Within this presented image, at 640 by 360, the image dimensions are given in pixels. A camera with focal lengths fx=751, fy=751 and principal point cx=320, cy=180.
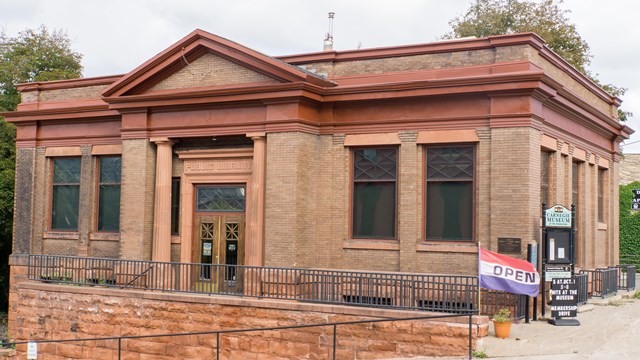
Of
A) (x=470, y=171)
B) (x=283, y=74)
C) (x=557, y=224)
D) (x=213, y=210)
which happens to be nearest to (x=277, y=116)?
(x=283, y=74)

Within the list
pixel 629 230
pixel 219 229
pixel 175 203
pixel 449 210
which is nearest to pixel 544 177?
pixel 449 210

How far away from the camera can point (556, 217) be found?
689 inches

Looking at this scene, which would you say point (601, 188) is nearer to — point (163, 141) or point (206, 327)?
point (163, 141)

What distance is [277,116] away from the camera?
19484 millimetres

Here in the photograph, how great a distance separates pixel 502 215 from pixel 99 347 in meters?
10.6

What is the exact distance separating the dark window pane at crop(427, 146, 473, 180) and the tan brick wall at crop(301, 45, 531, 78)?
2141 millimetres

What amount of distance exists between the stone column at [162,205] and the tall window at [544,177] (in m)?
10.2

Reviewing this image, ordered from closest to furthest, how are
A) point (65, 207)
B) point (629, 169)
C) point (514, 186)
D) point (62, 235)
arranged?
point (514, 186)
point (62, 235)
point (65, 207)
point (629, 169)

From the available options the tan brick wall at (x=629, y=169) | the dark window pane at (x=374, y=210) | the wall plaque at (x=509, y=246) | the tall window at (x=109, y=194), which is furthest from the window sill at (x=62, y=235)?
the tan brick wall at (x=629, y=169)

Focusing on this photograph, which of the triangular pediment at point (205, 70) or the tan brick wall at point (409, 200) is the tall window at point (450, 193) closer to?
the tan brick wall at point (409, 200)

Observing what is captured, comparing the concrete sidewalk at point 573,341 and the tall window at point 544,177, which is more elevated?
the tall window at point 544,177

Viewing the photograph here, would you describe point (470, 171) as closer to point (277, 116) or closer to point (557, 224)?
point (557, 224)

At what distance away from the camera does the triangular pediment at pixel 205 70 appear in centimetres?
1964

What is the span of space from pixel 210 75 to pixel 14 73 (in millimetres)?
20812
